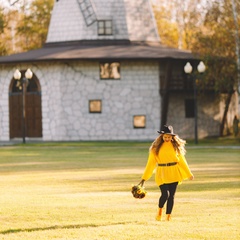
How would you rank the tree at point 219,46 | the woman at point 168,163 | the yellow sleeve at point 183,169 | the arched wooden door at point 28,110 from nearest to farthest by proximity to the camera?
1. the woman at point 168,163
2. the yellow sleeve at point 183,169
3. the tree at point 219,46
4. the arched wooden door at point 28,110

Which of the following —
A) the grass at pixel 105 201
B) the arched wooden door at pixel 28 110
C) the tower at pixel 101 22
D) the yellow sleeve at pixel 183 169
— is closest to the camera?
the grass at pixel 105 201

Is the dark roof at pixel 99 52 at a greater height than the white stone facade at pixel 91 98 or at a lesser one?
greater

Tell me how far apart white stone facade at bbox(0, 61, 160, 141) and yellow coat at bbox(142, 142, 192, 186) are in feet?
125

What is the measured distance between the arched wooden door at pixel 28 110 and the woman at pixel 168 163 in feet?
128

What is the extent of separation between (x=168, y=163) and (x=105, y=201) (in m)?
3.11

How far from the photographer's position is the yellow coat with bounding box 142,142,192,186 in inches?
582

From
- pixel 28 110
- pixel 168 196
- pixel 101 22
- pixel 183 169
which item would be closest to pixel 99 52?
pixel 101 22

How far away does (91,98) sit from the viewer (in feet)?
174

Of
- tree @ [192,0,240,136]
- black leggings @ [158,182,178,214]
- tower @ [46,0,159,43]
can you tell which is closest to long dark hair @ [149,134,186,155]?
black leggings @ [158,182,178,214]

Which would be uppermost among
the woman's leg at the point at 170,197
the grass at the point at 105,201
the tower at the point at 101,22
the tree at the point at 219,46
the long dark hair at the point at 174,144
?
the tower at the point at 101,22

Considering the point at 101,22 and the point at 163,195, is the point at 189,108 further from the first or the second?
the point at 163,195

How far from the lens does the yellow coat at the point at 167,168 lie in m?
14.8

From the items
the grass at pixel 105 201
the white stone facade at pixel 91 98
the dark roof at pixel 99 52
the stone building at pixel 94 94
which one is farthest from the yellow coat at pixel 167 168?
the white stone facade at pixel 91 98

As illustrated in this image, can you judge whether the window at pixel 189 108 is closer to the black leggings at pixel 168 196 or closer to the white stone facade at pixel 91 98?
the white stone facade at pixel 91 98
